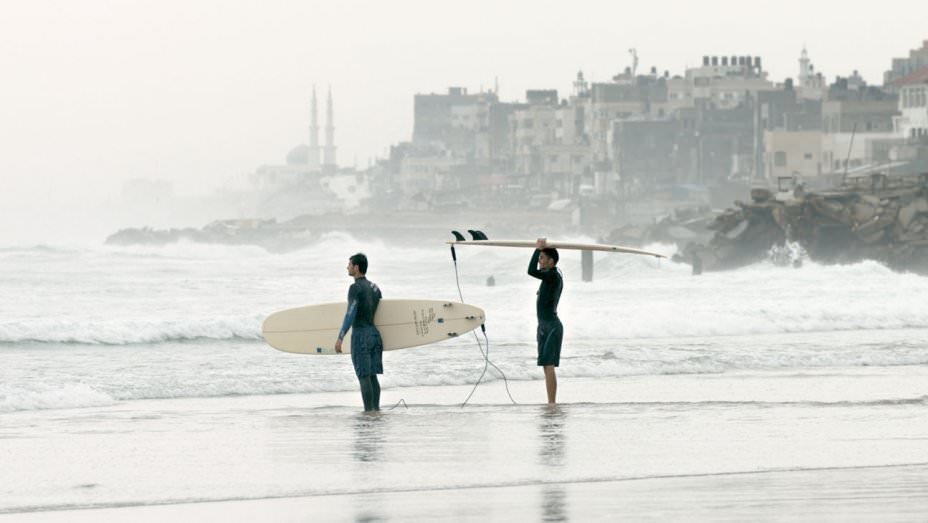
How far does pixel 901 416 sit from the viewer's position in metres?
12.4

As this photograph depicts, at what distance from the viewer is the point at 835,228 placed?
6353cm

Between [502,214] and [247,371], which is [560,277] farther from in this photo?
[502,214]

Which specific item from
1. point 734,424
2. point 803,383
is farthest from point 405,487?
point 803,383

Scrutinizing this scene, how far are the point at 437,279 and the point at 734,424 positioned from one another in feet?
198

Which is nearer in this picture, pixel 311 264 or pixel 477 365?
pixel 477 365

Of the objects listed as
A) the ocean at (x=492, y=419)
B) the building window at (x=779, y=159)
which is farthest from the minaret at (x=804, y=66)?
the ocean at (x=492, y=419)

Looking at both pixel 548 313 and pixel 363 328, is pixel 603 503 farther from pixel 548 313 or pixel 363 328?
pixel 548 313

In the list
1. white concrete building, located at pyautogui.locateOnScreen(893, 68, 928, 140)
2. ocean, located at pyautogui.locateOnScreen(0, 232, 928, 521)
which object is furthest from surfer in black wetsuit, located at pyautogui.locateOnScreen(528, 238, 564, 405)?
white concrete building, located at pyautogui.locateOnScreen(893, 68, 928, 140)

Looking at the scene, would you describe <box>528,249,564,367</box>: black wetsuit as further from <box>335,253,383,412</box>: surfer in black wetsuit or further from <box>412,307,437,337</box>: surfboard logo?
<box>412,307,437,337</box>: surfboard logo

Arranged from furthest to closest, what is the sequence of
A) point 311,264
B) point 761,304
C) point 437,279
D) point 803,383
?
point 311,264
point 437,279
point 761,304
point 803,383

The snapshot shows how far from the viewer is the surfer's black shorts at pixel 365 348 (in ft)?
41.5

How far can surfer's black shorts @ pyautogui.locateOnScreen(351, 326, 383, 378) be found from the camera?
12664 millimetres

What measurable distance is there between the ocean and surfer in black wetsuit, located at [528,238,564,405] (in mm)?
440

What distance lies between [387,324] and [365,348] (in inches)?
64.0
